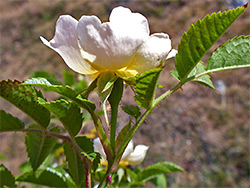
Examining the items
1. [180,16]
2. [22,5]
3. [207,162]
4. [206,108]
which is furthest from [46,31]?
[207,162]

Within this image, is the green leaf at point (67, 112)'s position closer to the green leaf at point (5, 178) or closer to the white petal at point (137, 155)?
the green leaf at point (5, 178)

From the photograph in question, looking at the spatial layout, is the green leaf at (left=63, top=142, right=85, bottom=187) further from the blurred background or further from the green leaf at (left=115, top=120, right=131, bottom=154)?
the blurred background

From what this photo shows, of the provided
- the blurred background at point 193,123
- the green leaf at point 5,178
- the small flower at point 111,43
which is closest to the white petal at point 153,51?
the small flower at point 111,43

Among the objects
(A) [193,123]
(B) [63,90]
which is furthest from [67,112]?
(A) [193,123]

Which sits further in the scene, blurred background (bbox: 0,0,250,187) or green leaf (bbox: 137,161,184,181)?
blurred background (bbox: 0,0,250,187)

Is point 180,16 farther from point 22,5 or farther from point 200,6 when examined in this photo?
point 22,5

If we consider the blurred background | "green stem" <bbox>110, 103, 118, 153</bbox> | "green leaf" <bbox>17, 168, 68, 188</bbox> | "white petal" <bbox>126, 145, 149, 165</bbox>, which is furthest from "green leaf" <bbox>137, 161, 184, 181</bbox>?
the blurred background
